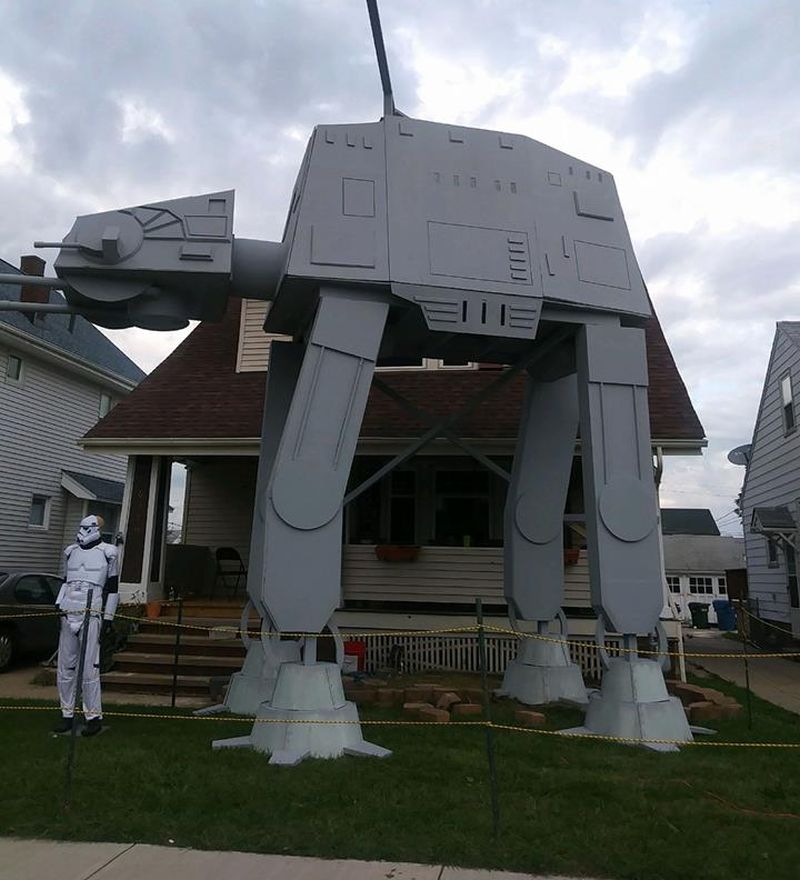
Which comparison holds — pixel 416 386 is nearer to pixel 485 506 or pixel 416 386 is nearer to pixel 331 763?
pixel 485 506

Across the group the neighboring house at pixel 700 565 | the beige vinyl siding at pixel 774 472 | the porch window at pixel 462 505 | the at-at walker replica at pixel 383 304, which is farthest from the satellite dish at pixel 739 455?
the at-at walker replica at pixel 383 304

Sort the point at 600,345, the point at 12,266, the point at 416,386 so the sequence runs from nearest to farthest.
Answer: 1. the point at 600,345
2. the point at 416,386
3. the point at 12,266

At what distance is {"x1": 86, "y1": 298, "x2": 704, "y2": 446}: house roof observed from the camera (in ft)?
34.5

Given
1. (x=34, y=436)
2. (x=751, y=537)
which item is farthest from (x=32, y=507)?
(x=751, y=537)

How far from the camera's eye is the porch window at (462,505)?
465 inches

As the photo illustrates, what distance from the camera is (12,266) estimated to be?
18.8 metres

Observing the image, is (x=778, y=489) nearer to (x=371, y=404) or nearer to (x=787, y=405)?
(x=787, y=405)

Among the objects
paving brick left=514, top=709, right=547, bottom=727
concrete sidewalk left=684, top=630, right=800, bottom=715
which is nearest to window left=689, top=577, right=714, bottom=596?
concrete sidewalk left=684, top=630, right=800, bottom=715

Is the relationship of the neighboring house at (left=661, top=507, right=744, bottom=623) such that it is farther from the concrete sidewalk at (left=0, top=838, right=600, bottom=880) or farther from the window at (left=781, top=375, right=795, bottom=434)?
the concrete sidewalk at (left=0, top=838, right=600, bottom=880)

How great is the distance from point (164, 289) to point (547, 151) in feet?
13.1

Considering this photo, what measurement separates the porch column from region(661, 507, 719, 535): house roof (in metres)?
39.0

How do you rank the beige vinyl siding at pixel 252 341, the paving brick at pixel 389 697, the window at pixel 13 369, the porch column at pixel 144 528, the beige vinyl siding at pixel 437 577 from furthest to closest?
1. the window at pixel 13 369
2. the beige vinyl siding at pixel 252 341
3. the porch column at pixel 144 528
4. the beige vinyl siding at pixel 437 577
5. the paving brick at pixel 389 697

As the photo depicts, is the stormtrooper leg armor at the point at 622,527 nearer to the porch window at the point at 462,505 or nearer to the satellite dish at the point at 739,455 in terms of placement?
the porch window at the point at 462,505

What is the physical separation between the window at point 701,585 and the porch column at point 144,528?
92.1 ft
